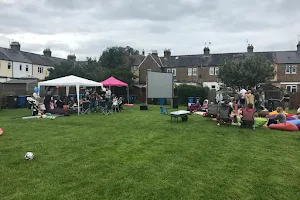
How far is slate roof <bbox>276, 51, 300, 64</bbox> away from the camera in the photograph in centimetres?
4303

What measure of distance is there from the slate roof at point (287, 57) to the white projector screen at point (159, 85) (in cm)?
2625

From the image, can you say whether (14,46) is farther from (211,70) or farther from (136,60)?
(211,70)

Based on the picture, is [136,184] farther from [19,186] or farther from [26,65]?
[26,65]

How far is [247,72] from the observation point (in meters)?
31.6

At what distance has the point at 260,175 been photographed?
6.02 metres

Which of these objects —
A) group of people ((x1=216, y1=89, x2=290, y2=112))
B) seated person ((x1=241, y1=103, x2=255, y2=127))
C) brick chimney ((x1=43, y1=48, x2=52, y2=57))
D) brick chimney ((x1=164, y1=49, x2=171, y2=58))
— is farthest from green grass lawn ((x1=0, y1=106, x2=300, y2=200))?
brick chimney ((x1=43, y1=48, x2=52, y2=57))


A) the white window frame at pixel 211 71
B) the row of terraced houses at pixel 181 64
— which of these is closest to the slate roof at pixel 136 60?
the row of terraced houses at pixel 181 64

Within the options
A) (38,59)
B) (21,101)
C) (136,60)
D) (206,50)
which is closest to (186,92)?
(21,101)

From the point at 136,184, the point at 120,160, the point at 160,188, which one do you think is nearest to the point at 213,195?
the point at 160,188

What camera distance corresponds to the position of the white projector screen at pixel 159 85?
2302cm

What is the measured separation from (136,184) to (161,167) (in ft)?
3.72

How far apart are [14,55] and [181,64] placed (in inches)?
1050

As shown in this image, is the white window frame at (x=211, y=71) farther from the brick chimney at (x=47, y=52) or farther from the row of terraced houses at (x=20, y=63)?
the brick chimney at (x=47, y=52)

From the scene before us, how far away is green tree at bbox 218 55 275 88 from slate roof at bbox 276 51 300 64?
12.5 m
